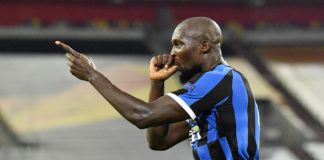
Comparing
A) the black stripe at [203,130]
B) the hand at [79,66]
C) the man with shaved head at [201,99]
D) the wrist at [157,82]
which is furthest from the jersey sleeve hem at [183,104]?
the hand at [79,66]

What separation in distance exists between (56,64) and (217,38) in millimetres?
11370

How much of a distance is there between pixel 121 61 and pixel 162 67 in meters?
11.1

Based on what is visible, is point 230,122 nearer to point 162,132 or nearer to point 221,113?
point 221,113

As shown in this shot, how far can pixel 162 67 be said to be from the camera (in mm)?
3145

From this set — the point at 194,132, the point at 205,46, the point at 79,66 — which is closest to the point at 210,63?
the point at 205,46

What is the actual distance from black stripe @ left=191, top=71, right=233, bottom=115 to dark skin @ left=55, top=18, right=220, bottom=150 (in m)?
0.06

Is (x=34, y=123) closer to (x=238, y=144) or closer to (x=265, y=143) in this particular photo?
(x=265, y=143)

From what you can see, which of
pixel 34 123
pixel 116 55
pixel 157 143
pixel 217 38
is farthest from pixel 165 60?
pixel 116 55

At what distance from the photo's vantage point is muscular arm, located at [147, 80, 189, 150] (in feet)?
10.5

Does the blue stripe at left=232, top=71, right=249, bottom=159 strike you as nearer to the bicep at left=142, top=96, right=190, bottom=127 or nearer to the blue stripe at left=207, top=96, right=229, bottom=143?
the blue stripe at left=207, top=96, right=229, bottom=143

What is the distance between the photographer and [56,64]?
14.2m

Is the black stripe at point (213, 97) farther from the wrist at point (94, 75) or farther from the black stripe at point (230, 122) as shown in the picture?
the wrist at point (94, 75)

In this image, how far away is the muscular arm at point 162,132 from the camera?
3.21 metres

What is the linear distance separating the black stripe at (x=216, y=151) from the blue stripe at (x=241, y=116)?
74mm
